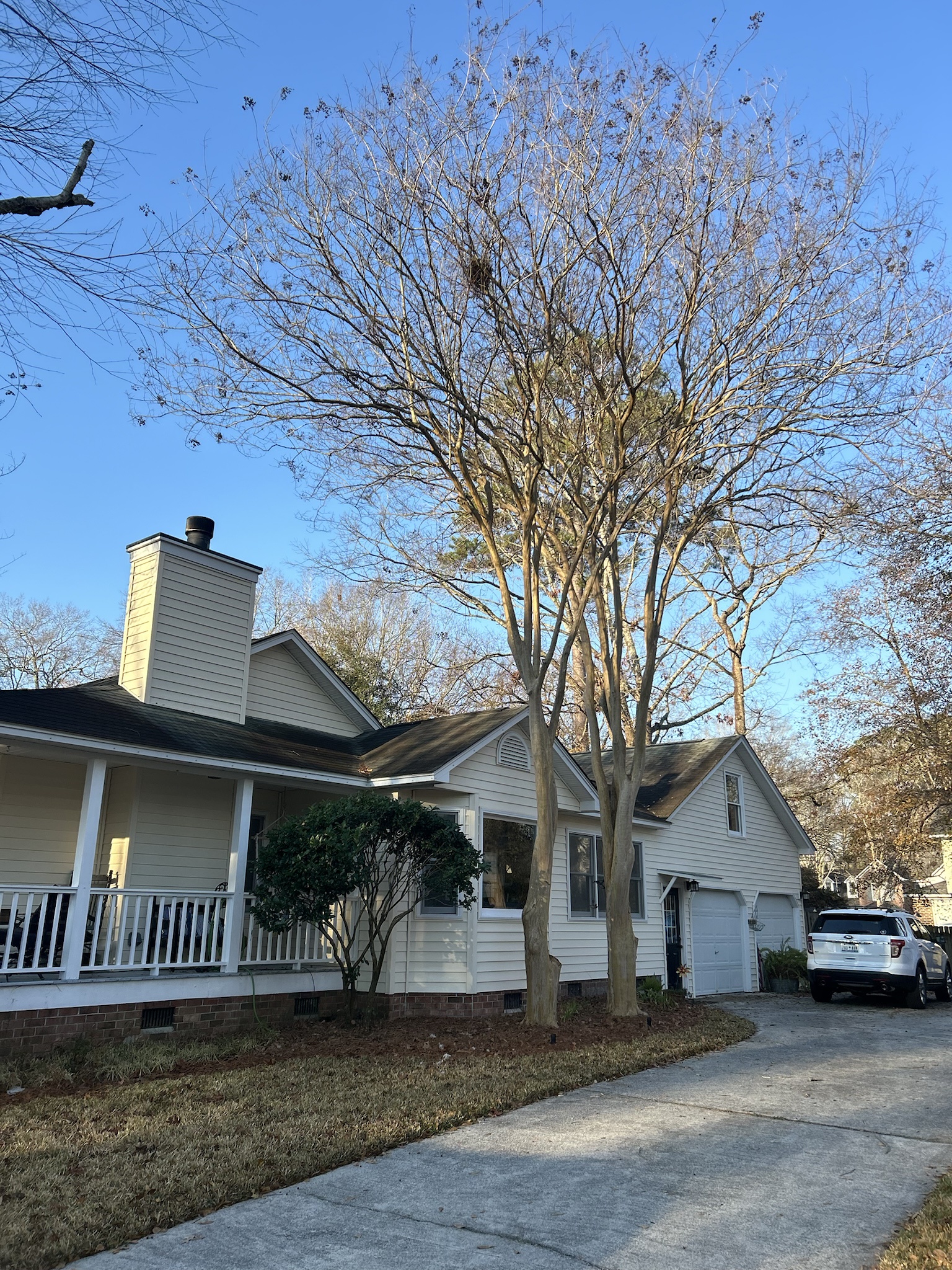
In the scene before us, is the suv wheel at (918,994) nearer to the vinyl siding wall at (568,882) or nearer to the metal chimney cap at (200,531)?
the vinyl siding wall at (568,882)

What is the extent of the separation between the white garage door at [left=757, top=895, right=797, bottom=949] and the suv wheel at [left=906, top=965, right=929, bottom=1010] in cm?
400

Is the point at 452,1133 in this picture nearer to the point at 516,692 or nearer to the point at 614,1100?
the point at 614,1100

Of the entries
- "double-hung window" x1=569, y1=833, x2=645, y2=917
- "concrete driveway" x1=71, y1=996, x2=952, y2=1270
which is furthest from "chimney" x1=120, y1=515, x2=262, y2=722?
"concrete driveway" x1=71, y1=996, x2=952, y2=1270

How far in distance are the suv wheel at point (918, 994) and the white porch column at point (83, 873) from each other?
13340 millimetres

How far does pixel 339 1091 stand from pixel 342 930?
4.95 m

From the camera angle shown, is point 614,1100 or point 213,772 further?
point 213,772

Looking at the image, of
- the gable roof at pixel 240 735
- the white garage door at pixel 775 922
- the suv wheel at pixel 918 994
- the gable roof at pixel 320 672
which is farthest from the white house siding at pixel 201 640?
the white garage door at pixel 775 922

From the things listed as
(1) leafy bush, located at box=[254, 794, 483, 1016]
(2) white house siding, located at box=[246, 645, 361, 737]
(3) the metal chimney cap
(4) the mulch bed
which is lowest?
(4) the mulch bed

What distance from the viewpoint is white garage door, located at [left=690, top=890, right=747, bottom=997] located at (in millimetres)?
18203

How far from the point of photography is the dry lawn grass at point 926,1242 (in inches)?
171

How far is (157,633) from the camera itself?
41.4 feet

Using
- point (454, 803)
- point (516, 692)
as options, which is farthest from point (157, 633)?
point (516, 692)

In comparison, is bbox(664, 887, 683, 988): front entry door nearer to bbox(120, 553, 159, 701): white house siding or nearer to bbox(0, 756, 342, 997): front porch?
bbox(0, 756, 342, 997): front porch

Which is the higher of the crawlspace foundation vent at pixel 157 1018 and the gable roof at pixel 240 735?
the gable roof at pixel 240 735
